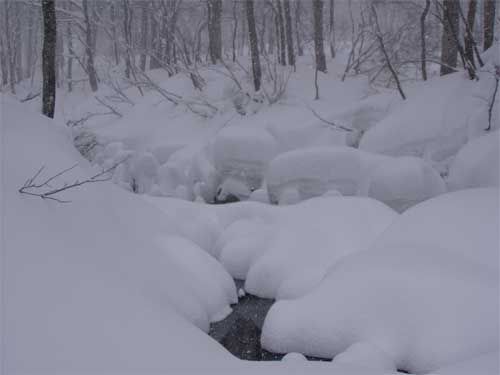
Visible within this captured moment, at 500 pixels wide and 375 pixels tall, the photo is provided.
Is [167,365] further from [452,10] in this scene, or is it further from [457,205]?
[452,10]

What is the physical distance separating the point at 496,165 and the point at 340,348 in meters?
3.36

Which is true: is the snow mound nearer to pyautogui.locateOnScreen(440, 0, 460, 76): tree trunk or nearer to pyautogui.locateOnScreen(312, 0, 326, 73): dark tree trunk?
pyautogui.locateOnScreen(440, 0, 460, 76): tree trunk

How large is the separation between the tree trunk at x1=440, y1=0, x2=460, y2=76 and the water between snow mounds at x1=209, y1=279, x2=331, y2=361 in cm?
649

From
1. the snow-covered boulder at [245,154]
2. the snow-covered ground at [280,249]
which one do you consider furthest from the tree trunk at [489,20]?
the snow-covered boulder at [245,154]

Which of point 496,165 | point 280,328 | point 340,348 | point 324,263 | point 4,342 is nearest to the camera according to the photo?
point 4,342

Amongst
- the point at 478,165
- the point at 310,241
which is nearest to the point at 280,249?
the point at 310,241

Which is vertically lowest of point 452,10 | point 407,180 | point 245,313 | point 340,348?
point 245,313

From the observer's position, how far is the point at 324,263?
578 centimetres

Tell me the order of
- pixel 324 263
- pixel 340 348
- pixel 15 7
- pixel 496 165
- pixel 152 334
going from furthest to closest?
pixel 15 7 → pixel 496 165 → pixel 324 263 → pixel 340 348 → pixel 152 334

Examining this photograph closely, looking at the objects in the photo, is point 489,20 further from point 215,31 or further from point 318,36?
point 215,31

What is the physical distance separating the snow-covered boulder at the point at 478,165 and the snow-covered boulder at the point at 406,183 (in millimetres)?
244

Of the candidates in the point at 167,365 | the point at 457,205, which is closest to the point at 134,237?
the point at 167,365

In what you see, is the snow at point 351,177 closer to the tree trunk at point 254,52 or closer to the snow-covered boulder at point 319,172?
the snow-covered boulder at point 319,172

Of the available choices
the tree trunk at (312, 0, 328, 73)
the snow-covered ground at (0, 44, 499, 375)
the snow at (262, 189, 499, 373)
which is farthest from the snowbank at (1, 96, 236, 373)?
the tree trunk at (312, 0, 328, 73)
